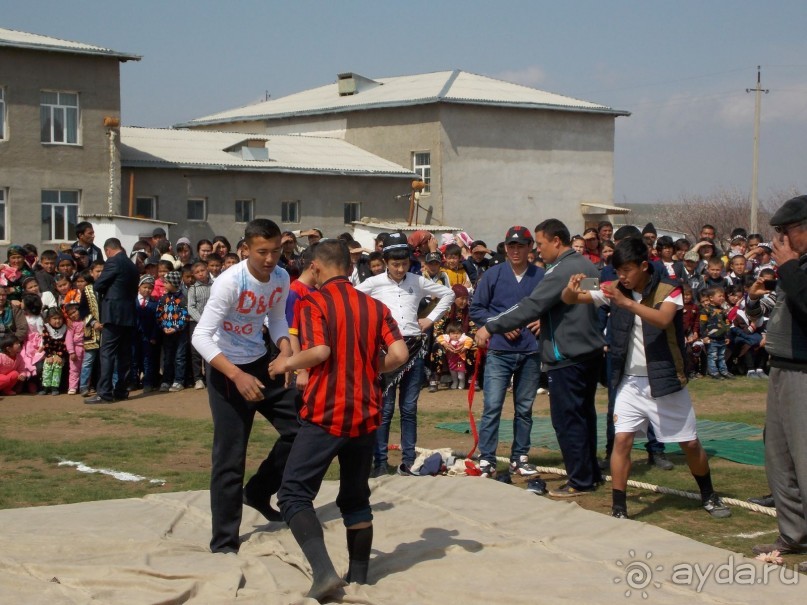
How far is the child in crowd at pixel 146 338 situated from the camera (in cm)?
1456

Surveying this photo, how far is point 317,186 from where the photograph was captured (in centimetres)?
3472

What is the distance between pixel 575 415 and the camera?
826 cm

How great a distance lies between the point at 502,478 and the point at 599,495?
866 millimetres

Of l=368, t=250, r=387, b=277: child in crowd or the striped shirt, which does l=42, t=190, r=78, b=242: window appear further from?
the striped shirt

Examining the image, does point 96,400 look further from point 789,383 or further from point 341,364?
point 789,383

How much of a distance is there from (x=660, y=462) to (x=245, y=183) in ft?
84.3

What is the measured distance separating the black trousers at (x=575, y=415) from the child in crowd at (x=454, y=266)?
22.4ft


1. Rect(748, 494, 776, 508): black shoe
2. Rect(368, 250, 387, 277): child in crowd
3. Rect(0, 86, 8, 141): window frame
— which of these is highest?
Rect(0, 86, 8, 141): window frame

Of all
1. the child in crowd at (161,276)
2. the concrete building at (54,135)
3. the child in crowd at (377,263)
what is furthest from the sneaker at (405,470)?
the concrete building at (54,135)

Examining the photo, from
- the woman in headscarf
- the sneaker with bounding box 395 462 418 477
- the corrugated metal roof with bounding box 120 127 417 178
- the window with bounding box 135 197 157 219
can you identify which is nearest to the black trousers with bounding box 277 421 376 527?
the sneaker with bounding box 395 462 418 477

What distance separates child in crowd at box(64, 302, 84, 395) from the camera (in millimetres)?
14234

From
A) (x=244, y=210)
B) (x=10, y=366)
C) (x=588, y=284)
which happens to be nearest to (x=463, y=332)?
(x=10, y=366)

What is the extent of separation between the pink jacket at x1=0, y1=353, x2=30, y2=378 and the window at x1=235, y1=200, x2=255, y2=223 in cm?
1934

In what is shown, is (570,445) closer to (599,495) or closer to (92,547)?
(599,495)
